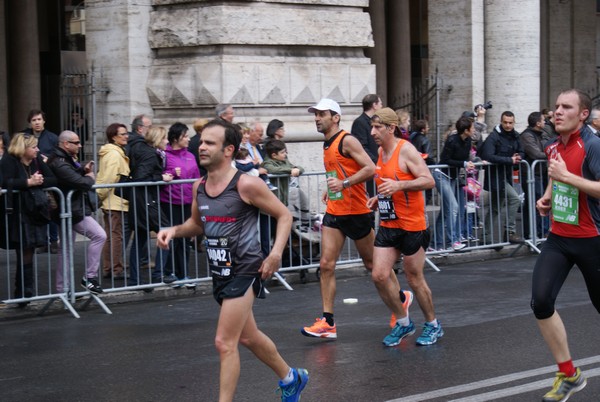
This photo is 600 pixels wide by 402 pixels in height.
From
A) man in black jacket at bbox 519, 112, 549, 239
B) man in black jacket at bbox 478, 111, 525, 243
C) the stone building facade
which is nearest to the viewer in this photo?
man in black jacket at bbox 478, 111, 525, 243

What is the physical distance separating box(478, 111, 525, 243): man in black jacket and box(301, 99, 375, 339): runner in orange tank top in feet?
17.9

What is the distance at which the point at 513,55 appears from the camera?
2038 cm

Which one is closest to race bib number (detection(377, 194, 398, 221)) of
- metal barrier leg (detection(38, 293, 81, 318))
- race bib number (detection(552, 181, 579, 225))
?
race bib number (detection(552, 181, 579, 225))

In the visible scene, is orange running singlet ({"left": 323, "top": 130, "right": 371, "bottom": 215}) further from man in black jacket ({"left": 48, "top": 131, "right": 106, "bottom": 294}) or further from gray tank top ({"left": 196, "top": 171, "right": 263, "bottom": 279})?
gray tank top ({"left": 196, "top": 171, "right": 263, "bottom": 279})

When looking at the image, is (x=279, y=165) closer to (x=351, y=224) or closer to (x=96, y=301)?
(x=96, y=301)

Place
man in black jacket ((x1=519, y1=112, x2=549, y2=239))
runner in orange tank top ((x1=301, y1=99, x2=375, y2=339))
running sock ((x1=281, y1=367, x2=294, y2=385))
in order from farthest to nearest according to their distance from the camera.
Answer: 1. man in black jacket ((x1=519, y1=112, x2=549, y2=239))
2. runner in orange tank top ((x1=301, y1=99, x2=375, y2=339))
3. running sock ((x1=281, y1=367, x2=294, y2=385))

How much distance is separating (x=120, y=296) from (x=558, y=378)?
575 cm

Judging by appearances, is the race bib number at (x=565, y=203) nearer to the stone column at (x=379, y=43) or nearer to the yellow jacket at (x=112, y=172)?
the yellow jacket at (x=112, y=172)

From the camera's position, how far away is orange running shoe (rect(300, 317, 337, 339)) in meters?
9.72

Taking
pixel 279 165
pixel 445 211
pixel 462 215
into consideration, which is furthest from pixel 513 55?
pixel 279 165

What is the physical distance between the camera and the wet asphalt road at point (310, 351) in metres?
8.00

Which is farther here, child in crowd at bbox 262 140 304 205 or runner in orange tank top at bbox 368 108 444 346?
child in crowd at bbox 262 140 304 205

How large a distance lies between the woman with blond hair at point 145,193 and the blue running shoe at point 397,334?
3.62 meters

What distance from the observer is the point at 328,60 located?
55.8 ft
